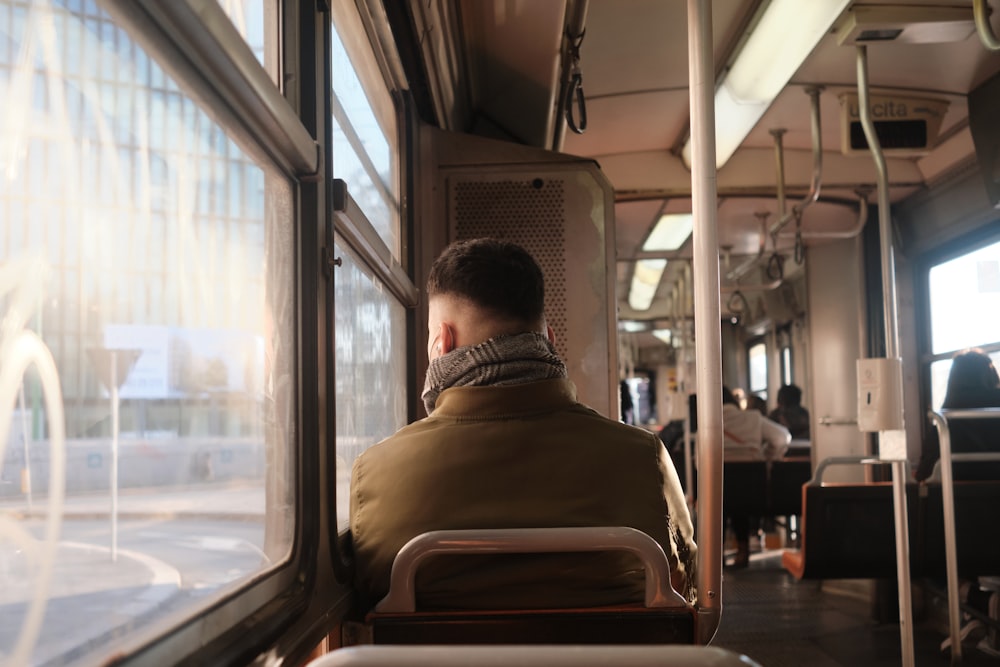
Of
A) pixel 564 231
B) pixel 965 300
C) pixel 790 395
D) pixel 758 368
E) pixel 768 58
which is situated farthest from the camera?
pixel 758 368

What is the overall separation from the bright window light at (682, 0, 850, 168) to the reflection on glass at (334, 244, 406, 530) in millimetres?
939

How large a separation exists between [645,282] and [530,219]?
6.60 meters

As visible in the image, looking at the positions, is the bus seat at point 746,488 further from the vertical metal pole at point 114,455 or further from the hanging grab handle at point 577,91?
the vertical metal pole at point 114,455

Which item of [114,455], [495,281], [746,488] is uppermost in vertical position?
[495,281]

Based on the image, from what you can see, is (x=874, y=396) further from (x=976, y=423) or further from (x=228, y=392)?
(x=228, y=392)

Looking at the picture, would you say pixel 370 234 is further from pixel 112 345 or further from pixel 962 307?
pixel 962 307

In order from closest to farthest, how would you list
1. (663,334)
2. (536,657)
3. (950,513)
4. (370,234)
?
(536,657), (370,234), (950,513), (663,334)

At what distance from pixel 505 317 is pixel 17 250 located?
104 cm

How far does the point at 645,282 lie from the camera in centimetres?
933

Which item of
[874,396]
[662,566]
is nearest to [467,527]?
[662,566]

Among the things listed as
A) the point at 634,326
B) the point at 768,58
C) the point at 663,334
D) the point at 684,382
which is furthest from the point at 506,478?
the point at 663,334

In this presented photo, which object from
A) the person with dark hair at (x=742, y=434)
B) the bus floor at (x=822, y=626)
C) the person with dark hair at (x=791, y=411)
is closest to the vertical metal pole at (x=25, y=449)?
the bus floor at (x=822, y=626)

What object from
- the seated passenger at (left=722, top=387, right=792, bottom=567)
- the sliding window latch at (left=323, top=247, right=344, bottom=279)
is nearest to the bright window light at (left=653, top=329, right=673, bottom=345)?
the seated passenger at (left=722, top=387, right=792, bottom=567)

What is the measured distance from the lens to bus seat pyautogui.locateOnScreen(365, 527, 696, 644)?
1201mm
